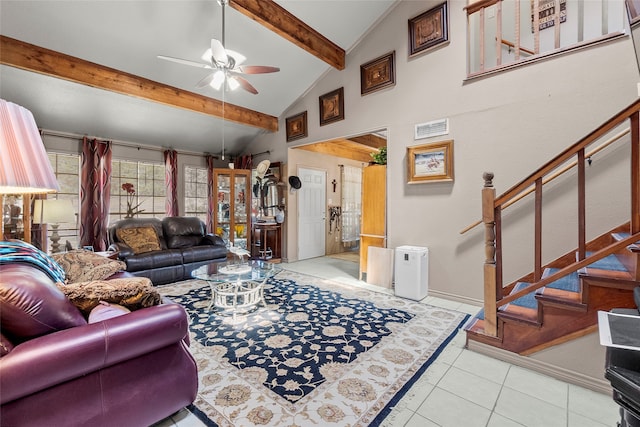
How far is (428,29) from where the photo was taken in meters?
3.44

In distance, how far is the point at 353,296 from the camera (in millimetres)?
3465

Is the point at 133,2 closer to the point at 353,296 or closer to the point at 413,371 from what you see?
the point at 353,296

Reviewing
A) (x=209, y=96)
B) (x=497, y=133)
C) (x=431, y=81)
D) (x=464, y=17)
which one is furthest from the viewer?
(x=209, y=96)

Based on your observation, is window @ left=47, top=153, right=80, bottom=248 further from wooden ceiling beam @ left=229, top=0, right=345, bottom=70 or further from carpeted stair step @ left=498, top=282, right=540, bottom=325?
carpeted stair step @ left=498, top=282, right=540, bottom=325

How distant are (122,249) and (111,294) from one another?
283cm

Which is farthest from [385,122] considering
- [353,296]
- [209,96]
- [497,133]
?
[209,96]

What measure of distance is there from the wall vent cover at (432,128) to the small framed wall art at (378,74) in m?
0.81

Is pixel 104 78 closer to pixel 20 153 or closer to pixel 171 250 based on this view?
pixel 171 250

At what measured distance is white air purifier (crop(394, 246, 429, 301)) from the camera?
331cm

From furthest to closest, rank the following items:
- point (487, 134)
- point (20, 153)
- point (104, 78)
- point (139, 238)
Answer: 1. point (139, 238)
2. point (104, 78)
3. point (487, 134)
4. point (20, 153)

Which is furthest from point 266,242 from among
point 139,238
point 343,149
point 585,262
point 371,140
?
point 585,262

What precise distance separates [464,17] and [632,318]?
11.4 feet

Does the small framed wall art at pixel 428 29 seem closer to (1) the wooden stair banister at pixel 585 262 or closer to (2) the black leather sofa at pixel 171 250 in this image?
(1) the wooden stair banister at pixel 585 262

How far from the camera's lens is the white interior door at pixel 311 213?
5.80 m
